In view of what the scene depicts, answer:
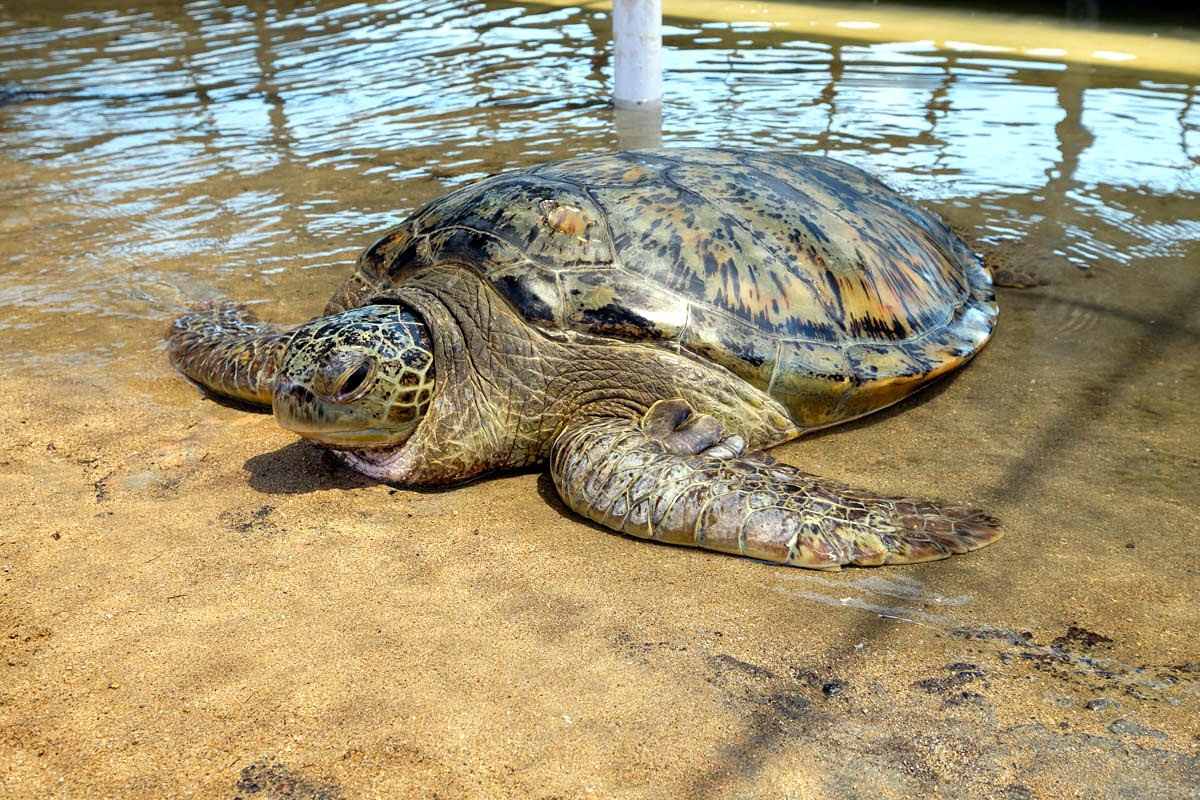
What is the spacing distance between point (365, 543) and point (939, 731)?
1.80m

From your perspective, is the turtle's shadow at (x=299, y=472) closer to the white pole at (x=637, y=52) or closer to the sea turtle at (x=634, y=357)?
the sea turtle at (x=634, y=357)

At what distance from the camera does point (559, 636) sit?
257cm

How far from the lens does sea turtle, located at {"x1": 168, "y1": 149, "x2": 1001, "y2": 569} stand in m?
3.03

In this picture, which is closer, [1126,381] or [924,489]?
[924,489]

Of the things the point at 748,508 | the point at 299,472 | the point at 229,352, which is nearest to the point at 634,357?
the point at 748,508

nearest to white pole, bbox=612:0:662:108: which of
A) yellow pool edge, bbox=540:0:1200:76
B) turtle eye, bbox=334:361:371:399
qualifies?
yellow pool edge, bbox=540:0:1200:76

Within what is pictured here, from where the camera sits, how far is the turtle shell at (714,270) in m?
3.44

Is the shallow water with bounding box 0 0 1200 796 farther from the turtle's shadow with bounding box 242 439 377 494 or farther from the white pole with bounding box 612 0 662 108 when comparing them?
the white pole with bounding box 612 0 662 108

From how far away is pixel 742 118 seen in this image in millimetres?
7348

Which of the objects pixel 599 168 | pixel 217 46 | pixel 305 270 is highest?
pixel 217 46

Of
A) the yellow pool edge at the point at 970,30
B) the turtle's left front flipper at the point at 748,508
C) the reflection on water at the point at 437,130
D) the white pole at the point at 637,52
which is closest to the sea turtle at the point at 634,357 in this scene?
the turtle's left front flipper at the point at 748,508

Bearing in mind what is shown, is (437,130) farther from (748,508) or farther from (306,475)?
(748,508)

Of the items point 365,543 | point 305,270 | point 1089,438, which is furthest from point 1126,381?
point 305,270

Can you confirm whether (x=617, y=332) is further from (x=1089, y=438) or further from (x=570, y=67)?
(x=570, y=67)
